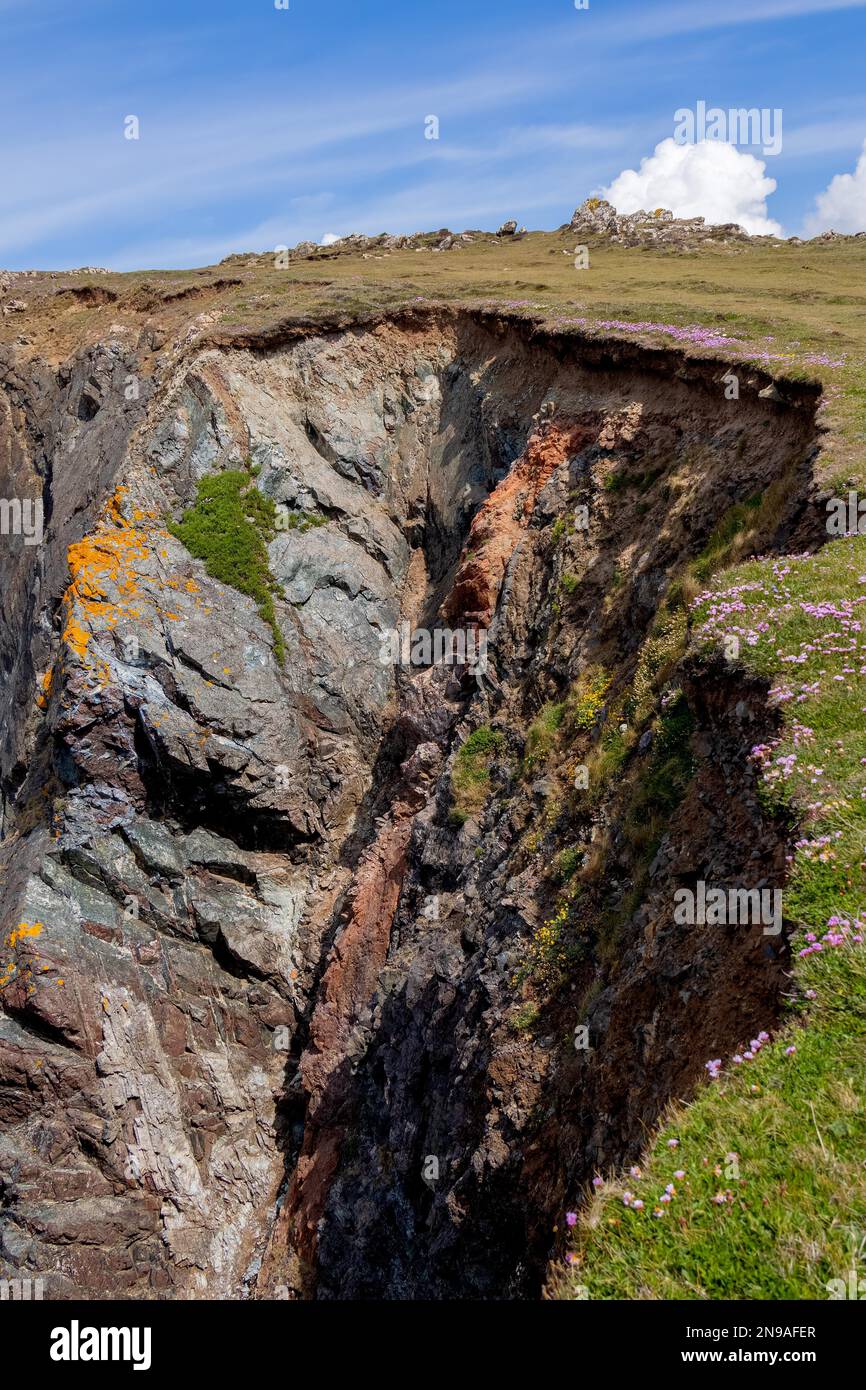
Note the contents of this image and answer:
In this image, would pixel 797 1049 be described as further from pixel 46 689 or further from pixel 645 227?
pixel 645 227

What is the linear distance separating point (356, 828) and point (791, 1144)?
21.1m

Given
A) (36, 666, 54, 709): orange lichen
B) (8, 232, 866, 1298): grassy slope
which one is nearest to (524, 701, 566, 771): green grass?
(8, 232, 866, 1298): grassy slope

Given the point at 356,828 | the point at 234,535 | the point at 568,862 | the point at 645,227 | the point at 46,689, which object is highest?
the point at 645,227

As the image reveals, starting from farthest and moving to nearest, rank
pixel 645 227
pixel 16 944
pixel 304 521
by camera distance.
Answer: pixel 645 227
pixel 304 521
pixel 16 944

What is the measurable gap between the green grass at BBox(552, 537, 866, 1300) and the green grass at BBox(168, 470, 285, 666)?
20.9 meters

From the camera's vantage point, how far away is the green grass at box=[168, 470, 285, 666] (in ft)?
92.7

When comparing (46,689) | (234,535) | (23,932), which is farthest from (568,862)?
(46,689)

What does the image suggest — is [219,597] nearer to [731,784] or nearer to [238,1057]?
[238,1057]

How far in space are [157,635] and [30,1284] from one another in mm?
15194

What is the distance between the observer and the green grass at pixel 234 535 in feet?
92.7

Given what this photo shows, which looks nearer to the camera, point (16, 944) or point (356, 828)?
point (16, 944)

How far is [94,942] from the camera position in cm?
2256

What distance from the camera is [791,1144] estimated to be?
6.25 m

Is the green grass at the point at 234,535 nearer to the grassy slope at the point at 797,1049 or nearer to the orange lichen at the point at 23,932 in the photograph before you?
the orange lichen at the point at 23,932
